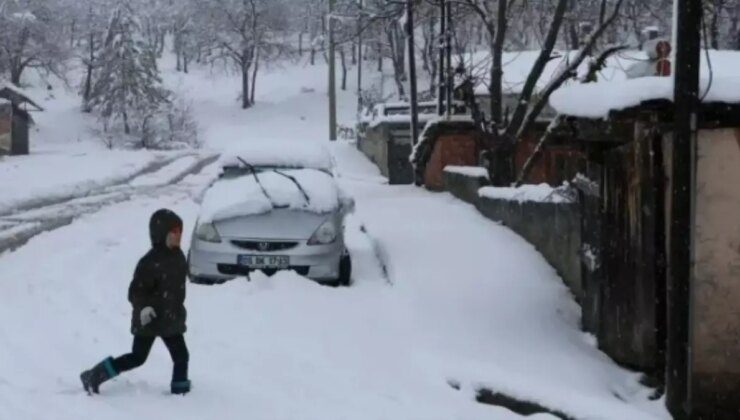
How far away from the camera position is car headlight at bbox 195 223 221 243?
10.3 meters

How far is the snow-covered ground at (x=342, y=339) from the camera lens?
21.0 feet

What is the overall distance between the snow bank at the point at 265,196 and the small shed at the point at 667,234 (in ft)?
12.8

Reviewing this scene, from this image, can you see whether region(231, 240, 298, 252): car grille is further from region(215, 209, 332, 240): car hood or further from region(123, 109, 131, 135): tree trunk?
region(123, 109, 131, 135): tree trunk

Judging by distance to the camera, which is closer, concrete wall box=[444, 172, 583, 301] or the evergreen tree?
concrete wall box=[444, 172, 583, 301]

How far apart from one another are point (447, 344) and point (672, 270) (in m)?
2.48

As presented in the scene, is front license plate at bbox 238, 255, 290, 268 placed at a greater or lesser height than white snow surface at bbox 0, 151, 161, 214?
greater

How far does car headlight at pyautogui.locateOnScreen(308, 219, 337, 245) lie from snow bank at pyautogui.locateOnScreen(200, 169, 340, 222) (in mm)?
188

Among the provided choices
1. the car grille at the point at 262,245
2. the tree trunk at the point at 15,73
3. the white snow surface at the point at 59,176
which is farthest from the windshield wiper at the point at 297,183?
the tree trunk at the point at 15,73

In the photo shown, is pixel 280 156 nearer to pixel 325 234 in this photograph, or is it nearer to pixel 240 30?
pixel 325 234

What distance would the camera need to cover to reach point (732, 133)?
6289 millimetres

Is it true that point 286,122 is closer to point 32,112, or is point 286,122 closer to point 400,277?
point 32,112

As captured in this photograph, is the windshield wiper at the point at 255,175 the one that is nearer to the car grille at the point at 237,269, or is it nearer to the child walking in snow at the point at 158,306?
the car grille at the point at 237,269

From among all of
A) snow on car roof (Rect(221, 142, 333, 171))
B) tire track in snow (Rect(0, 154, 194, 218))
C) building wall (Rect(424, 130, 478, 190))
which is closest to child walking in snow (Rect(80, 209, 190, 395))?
snow on car roof (Rect(221, 142, 333, 171))

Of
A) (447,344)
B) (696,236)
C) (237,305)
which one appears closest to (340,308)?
(237,305)
